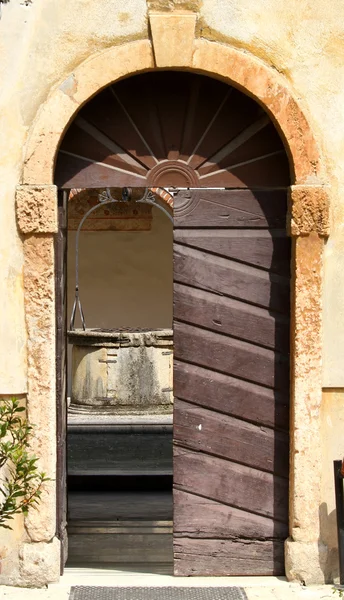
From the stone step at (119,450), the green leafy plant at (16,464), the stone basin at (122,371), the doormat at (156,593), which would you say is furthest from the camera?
the stone basin at (122,371)

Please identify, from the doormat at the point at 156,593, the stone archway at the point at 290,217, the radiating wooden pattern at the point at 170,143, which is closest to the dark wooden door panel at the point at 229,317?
the stone archway at the point at 290,217

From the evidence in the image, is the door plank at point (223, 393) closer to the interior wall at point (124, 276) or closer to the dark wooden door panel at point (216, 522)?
the dark wooden door panel at point (216, 522)

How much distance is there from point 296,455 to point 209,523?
69 cm

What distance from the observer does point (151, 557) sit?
723 centimetres

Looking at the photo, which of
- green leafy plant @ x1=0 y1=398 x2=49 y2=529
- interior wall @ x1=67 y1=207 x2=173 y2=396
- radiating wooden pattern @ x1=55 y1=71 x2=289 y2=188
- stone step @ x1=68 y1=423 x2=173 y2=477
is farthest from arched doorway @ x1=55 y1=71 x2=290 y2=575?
interior wall @ x1=67 y1=207 x2=173 y2=396

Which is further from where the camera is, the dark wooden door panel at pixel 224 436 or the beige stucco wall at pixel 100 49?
the dark wooden door panel at pixel 224 436

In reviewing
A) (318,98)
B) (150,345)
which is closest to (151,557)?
(318,98)

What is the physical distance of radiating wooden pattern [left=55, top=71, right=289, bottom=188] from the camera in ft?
20.4

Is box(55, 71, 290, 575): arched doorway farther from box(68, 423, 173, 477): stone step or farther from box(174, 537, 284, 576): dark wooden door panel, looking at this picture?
box(68, 423, 173, 477): stone step

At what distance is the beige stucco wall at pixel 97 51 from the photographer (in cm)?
602

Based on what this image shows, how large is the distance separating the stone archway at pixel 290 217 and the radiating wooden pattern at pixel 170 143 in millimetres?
219

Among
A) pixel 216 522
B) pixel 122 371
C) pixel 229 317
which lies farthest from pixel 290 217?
pixel 122 371

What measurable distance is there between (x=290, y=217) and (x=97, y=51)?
143 cm

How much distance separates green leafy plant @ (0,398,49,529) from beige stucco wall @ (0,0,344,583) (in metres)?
0.27
